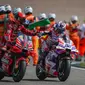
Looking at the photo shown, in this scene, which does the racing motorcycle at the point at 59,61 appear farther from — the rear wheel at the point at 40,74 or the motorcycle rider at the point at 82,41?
the motorcycle rider at the point at 82,41

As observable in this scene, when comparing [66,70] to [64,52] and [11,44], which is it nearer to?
[64,52]

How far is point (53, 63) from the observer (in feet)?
44.6

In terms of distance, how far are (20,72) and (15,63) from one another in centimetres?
38

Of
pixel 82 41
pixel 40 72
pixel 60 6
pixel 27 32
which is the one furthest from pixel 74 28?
pixel 60 6

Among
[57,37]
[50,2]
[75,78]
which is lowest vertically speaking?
[75,78]

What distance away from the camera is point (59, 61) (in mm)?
13500

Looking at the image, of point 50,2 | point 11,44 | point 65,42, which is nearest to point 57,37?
point 65,42

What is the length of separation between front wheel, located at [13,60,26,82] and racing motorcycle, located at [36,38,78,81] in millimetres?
1085

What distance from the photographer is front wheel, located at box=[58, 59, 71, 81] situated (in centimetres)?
1309

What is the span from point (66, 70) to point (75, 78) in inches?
59.1

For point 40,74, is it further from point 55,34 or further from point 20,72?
point 20,72

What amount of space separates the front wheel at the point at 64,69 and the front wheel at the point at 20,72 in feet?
3.58

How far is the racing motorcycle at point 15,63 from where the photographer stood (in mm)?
12523


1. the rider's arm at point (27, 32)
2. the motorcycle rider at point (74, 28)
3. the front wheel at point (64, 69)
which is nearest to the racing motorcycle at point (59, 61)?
the front wheel at point (64, 69)
